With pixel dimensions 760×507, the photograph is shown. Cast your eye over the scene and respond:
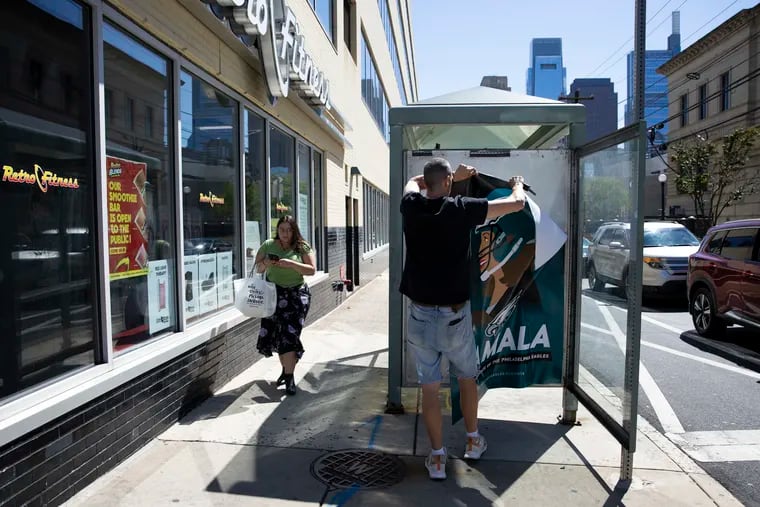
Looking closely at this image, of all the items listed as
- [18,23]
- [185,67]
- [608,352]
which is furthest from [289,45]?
[608,352]

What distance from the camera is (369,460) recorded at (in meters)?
3.97

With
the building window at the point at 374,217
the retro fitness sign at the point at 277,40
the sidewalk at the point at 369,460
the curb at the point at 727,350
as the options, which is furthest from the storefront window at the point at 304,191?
the building window at the point at 374,217

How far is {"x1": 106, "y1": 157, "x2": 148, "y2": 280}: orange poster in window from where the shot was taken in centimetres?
395

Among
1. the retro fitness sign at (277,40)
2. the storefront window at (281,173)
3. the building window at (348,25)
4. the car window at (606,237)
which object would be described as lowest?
the car window at (606,237)

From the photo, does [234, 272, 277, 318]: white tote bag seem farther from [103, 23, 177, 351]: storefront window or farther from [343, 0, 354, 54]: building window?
[343, 0, 354, 54]: building window

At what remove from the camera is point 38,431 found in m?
3.02

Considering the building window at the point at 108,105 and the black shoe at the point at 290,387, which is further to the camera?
the black shoe at the point at 290,387

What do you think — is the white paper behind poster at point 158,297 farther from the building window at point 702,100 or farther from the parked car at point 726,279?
the building window at point 702,100

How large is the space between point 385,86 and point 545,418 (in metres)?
19.7

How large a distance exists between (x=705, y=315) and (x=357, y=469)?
22.9 feet

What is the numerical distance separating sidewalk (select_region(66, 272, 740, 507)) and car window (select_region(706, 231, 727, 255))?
466 cm

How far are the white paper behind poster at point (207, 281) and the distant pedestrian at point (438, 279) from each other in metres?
2.52

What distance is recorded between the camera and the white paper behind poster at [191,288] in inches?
202

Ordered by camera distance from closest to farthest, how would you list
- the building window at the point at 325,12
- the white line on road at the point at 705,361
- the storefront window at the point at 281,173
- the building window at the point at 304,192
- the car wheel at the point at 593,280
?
1. the car wheel at the point at 593,280
2. the white line on road at the point at 705,361
3. the storefront window at the point at 281,173
4. the building window at the point at 304,192
5. the building window at the point at 325,12
